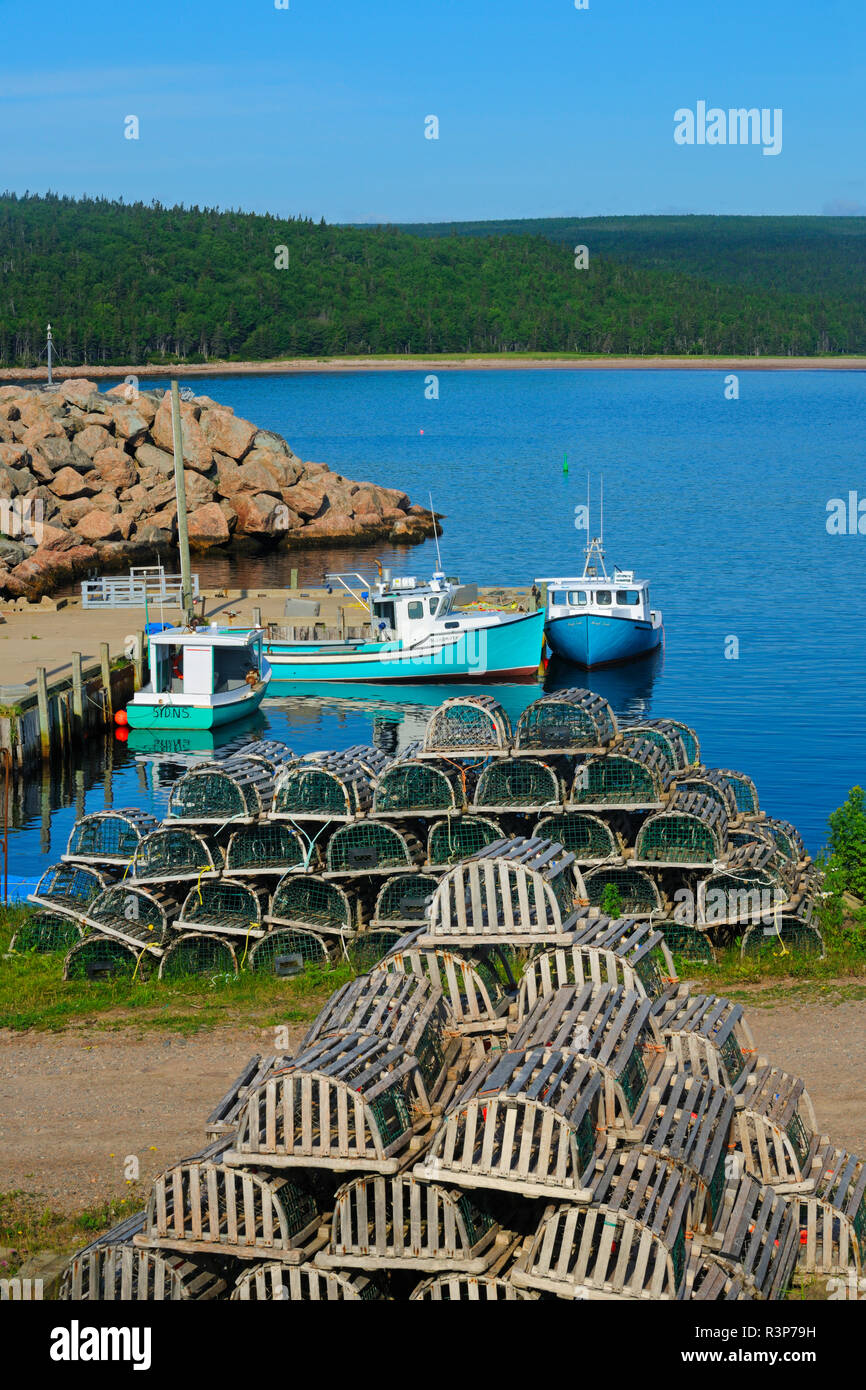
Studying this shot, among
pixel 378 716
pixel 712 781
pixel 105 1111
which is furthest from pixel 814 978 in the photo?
pixel 378 716

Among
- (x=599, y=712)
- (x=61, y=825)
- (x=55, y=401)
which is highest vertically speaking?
(x=55, y=401)

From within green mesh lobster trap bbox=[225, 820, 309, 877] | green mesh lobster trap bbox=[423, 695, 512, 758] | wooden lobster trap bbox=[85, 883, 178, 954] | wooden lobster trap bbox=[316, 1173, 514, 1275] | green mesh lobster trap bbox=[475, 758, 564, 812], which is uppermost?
green mesh lobster trap bbox=[423, 695, 512, 758]

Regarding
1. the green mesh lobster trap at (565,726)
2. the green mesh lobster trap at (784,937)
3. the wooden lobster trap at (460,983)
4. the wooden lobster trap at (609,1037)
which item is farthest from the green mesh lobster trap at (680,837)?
the wooden lobster trap at (609,1037)

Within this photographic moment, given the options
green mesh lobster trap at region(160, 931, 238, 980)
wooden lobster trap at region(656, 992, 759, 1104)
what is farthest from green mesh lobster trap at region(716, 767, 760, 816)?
wooden lobster trap at region(656, 992, 759, 1104)

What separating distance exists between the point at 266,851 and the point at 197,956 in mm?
1569

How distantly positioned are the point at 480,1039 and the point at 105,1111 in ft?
12.0

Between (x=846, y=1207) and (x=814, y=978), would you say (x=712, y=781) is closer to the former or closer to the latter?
(x=814, y=978)

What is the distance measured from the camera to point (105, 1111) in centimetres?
1327

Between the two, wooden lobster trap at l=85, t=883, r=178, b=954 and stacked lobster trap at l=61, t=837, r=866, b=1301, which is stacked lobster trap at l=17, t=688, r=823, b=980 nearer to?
wooden lobster trap at l=85, t=883, r=178, b=954

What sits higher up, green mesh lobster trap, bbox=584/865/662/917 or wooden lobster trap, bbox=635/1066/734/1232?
wooden lobster trap, bbox=635/1066/734/1232

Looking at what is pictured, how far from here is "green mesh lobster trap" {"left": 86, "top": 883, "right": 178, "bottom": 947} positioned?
17.6 m

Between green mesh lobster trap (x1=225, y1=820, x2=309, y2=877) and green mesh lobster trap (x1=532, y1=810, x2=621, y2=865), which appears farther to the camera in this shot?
green mesh lobster trap (x1=532, y1=810, x2=621, y2=865)

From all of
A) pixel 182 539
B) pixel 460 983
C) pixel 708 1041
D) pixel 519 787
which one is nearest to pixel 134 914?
pixel 519 787

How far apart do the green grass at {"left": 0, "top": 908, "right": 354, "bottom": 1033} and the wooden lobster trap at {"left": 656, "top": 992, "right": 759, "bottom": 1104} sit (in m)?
4.81
